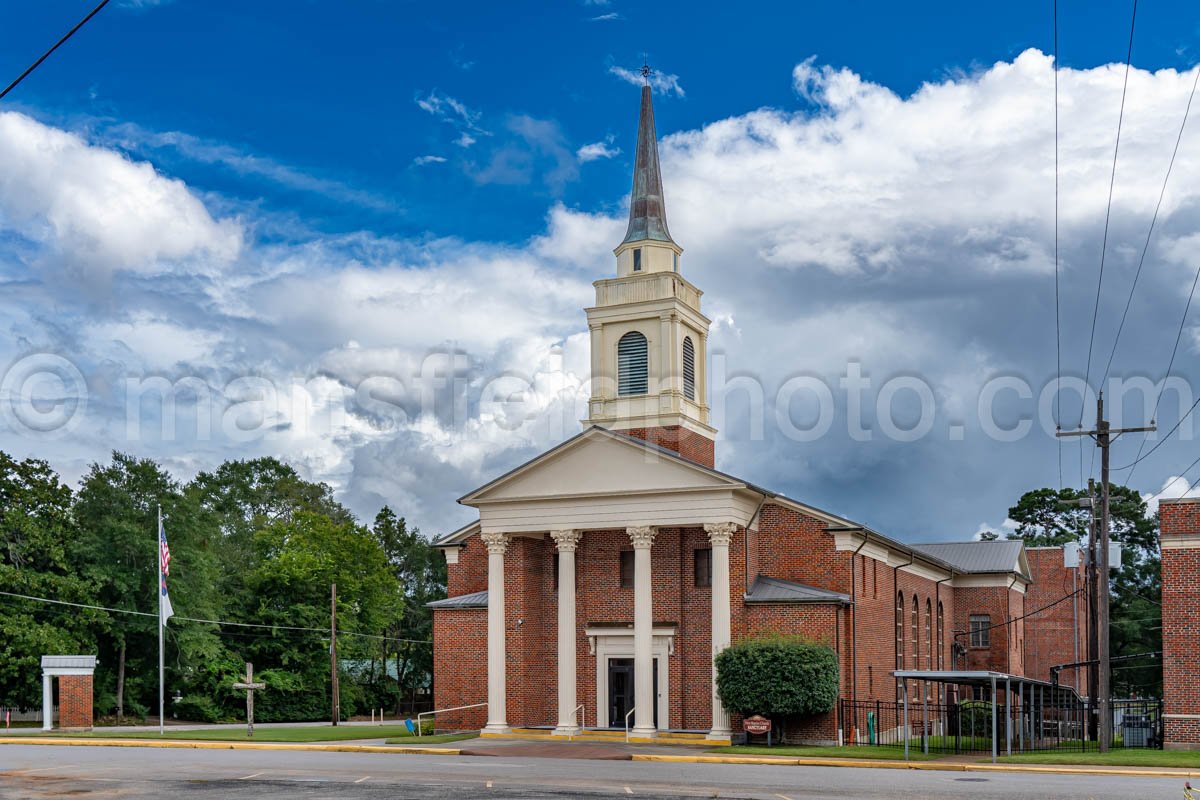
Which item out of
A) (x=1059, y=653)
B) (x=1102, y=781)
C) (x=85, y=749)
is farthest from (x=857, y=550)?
(x=1059, y=653)

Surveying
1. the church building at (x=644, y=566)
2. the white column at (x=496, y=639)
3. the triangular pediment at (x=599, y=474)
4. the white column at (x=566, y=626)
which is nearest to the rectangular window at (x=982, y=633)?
the church building at (x=644, y=566)

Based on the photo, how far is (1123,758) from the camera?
35.0 metres

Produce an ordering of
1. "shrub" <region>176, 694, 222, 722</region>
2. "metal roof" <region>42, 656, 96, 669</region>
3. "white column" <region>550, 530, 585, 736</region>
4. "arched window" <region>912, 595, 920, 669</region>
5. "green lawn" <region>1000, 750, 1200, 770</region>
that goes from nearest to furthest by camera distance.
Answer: "green lawn" <region>1000, 750, 1200, 770</region>, "white column" <region>550, 530, 585, 736</region>, "metal roof" <region>42, 656, 96, 669</region>, "arched window" <region>912, 595, 920, 669</region>, "shrub" <region>176, 694, 222, 722</region>

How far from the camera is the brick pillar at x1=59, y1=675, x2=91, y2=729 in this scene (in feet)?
177

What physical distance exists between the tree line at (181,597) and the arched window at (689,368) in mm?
29367

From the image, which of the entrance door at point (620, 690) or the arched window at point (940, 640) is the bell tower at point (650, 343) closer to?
the entrance door at point (620, 690)

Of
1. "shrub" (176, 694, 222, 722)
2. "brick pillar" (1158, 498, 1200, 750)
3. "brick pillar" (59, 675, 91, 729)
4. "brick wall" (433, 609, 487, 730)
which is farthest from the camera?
"shrub" (176, 694, 222, 722)

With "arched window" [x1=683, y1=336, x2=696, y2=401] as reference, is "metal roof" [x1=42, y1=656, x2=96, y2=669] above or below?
below

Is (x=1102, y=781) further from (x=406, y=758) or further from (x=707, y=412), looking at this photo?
(x=707, y=412)

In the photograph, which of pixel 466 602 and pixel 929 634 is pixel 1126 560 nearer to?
pixel 929 634

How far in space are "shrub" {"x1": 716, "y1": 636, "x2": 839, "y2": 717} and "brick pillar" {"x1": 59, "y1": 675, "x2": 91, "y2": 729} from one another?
28509 mm

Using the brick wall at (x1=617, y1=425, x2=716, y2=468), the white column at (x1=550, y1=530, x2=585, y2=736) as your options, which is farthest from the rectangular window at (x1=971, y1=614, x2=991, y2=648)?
the white column at (x1=550, y1=530, x2=585, y2=736)

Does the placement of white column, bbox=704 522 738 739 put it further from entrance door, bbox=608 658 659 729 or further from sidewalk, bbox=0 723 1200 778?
entrance door, bbox=608 658 659 729

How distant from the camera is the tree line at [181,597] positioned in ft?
201
